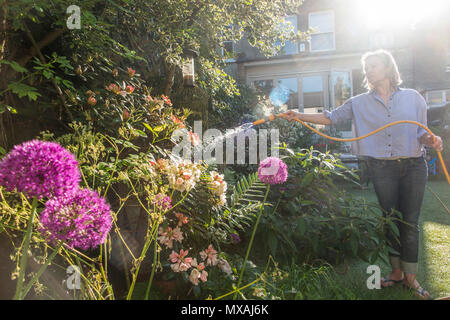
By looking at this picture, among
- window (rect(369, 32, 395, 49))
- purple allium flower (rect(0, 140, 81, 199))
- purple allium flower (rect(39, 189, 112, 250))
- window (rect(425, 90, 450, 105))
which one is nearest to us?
purple allium flower (rect(0, 140, 81, 199))

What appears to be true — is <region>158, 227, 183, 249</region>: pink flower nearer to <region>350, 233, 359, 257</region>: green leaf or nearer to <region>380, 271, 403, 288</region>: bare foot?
<region>350, 233, 359, 257</region>: green leaf

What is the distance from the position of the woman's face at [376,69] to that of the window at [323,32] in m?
12.1

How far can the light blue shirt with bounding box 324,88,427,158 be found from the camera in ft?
7.30

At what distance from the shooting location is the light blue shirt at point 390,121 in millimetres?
2225

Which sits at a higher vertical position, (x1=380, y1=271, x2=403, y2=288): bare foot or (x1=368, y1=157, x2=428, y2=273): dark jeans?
(x1=368, y1=157, x2=428, y2=273): dark jeans

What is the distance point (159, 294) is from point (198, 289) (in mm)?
297

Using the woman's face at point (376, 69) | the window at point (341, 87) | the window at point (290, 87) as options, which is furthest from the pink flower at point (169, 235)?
the window at point (290, 87)

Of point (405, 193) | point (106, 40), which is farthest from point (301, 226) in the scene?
point (106, 40)

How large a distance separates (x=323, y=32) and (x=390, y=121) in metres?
12.7

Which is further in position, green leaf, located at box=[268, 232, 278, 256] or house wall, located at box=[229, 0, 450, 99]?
house wall, located at box=[229, 0, 450, 99]

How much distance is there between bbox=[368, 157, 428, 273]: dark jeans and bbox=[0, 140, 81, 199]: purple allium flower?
84.9 inches

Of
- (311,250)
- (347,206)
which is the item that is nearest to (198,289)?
(311,250)

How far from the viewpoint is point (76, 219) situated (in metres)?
0.93

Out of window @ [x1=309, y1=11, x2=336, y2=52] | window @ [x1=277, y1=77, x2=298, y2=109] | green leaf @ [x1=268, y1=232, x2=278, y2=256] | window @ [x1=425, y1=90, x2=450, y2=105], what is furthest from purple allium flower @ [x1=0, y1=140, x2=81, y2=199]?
window @ [x1=425, y1=90, x2=450, y2=105]
